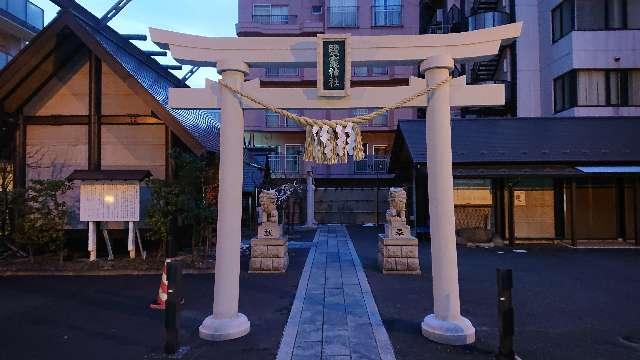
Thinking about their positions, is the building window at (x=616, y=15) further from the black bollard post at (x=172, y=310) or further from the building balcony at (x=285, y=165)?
the black bollard post at (x=172, y=310)

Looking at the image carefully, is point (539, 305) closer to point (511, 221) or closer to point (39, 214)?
→ point (511, 221)

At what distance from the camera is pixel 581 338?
6203 mm

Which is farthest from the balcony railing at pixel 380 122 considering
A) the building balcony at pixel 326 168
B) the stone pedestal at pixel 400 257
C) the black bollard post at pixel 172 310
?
the black bollard post at pixel 172 310

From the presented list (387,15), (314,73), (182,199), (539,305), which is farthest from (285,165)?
(539,305)

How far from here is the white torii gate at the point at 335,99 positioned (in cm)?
623

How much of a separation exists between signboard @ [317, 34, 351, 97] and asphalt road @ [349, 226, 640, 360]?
3.75m

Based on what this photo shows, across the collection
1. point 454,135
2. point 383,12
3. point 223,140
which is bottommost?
point 223,140

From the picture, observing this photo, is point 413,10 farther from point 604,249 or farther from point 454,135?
point 604,249

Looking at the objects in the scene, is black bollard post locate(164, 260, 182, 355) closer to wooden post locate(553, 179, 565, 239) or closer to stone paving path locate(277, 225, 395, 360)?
stone paving path locate(277, 225, 395, 360)

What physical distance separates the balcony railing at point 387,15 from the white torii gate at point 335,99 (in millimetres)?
29843

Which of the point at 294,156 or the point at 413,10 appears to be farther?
the point at 413,10

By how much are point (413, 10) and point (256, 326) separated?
33182 millimetres

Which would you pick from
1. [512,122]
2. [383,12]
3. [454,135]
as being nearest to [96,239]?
[454,135]

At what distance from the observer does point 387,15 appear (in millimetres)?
34469
